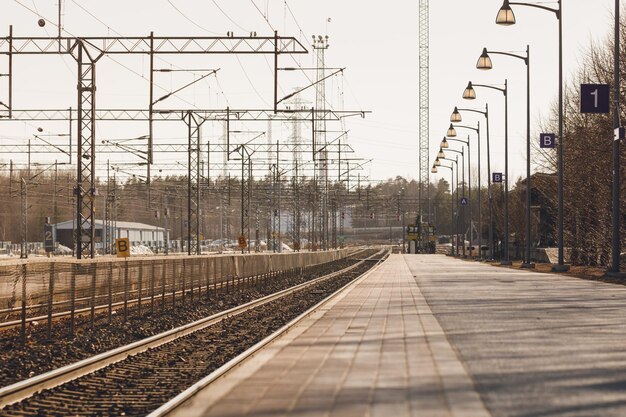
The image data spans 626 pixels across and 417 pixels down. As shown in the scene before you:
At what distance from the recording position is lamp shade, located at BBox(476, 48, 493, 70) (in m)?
41.4

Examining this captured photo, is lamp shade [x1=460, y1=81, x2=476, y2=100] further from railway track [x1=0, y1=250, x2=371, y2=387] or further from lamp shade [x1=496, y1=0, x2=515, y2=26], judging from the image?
railway track [x1=0, y1=250, x2=371, y2=387]

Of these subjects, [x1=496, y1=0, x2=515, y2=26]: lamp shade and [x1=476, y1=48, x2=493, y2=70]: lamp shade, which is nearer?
[x1=496, y1=0, x2=515, y2=26]: lamp shade

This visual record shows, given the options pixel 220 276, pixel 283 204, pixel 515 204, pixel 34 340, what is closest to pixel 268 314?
pixel 34 340

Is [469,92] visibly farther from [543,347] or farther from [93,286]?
[543,347]

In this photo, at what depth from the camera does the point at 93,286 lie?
76.2 feet

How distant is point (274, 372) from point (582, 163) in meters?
44.4

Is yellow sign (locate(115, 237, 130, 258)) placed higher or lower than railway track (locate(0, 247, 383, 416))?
higher

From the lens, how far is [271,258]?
5494cm

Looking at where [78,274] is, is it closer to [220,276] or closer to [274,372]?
[274,372]

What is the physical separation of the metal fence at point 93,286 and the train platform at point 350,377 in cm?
463

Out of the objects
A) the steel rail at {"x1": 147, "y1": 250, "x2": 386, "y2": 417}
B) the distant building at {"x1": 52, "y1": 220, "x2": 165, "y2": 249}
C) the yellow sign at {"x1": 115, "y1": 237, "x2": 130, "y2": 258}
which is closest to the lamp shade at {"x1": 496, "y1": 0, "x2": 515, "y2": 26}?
the yellow sign at {"x1": 115, "y1": 237, "x2": 130, "y2": 258}

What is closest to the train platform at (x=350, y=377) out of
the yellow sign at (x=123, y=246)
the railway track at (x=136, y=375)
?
the railway track at (x=136, y=375)

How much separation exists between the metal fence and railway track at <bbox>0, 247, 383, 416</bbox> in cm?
241

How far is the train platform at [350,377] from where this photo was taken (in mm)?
10398
